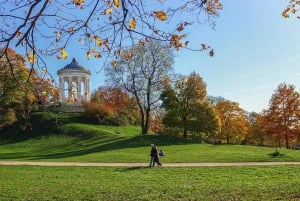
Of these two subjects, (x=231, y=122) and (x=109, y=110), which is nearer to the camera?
(x=109, y=110)

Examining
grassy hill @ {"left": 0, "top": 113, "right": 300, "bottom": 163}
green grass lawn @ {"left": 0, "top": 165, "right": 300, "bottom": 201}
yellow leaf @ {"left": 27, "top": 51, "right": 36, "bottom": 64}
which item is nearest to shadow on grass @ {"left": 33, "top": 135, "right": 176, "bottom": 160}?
grassy hill @ {"left": 0, "top": 113, "right": 300, "bottom": 163}

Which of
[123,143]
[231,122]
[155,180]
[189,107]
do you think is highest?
[189,107]

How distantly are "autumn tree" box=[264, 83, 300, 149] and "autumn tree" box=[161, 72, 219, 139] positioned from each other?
26.3 ft

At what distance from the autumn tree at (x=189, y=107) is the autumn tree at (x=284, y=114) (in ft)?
26.3

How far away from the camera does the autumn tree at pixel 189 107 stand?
4981 cm

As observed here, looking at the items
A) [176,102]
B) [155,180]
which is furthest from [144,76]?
[155,180]

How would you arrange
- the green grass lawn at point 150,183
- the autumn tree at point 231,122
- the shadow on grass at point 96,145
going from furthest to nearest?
the autumn tree at point 231,122 < the shadow on grass at point 96,145 < the green grass lawn at point 150,183

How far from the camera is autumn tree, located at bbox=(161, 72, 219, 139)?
4981 centimetres

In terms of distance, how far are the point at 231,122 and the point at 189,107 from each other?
57.3 ft

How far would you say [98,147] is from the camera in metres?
42.4

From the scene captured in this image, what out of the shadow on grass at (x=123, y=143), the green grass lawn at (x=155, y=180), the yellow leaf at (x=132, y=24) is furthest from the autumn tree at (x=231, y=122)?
the yellow leaf at (x=132, y=24)

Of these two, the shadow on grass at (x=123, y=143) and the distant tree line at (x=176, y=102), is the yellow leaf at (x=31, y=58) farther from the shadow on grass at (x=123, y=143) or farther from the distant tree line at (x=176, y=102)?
the distant tree line at (x=176, y=102)

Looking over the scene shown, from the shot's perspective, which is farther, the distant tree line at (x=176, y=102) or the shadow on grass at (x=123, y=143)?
the distant tree line at (x=176, y=102)

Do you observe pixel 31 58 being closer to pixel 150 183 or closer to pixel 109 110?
pixel 150 183
